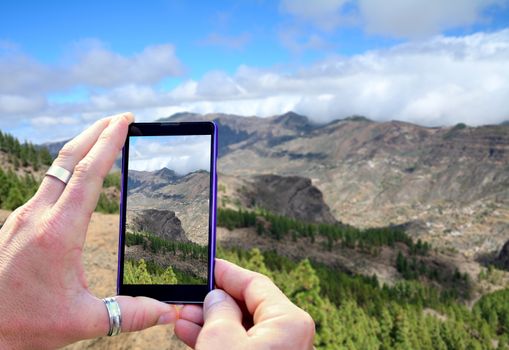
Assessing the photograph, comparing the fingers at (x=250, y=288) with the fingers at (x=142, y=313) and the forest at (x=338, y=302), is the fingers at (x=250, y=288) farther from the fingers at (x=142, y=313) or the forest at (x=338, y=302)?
the fingers at (x=142, y=313)

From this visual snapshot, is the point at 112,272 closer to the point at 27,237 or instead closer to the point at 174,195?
the point at 174,195

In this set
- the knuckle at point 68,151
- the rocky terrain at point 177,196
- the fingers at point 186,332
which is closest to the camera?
the knuckle at point 68,151

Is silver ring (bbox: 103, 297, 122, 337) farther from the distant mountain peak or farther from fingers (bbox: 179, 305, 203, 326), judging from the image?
the distant mountain peak

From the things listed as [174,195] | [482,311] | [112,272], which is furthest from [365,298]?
[174,195]

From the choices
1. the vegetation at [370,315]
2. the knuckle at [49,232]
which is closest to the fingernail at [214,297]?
Answer: the knuckle at [49,232]

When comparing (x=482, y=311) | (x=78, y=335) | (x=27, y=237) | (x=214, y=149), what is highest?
(x=214, y=149)

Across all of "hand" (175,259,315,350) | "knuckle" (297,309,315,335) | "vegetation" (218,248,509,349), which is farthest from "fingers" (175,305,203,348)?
"vegetation" (218,248,509,349)
